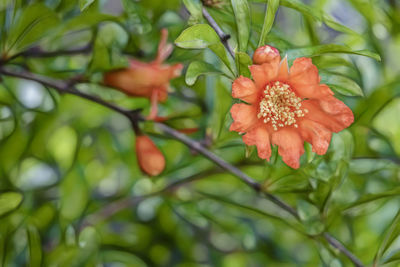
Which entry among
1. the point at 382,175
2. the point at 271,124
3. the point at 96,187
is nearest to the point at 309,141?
the point at 271,124

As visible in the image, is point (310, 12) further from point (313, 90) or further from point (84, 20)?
point (84, 20)

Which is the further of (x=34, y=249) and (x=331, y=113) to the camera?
(x=34, y=249)

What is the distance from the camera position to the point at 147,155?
1.62ft

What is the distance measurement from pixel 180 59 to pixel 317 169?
206mm

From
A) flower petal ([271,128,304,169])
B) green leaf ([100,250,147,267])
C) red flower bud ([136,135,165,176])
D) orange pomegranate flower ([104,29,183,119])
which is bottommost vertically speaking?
green leaf ([100,250,147,267])

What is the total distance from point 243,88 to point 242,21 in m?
0.06

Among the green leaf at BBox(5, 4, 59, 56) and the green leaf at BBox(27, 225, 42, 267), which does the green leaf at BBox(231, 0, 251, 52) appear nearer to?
the green leaf at BBox(5, 4, 59, 56)

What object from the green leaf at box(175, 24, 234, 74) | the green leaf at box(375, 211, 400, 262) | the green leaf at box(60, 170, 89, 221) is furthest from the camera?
the green leaf at box(60, 170, 89, 221)

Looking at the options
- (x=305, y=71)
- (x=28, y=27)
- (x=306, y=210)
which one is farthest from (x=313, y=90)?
(x=28, y=27)

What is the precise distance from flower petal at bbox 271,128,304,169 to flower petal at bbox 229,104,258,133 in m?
0.03

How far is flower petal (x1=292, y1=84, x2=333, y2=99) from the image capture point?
0.36 m

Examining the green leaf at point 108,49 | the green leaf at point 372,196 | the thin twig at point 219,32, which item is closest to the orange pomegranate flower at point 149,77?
the green leaf at point 108,49

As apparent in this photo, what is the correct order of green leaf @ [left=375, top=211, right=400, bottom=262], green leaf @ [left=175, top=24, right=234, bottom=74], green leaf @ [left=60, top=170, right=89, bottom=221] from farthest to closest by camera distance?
1. green leaf @ [left=60, top=170, right=89, bottom=221]
2. green leaf @ [left=375, top=211, right=400, bottom=262]
3. green leaf @ [left=175, top=24, right=234, bottom=74]

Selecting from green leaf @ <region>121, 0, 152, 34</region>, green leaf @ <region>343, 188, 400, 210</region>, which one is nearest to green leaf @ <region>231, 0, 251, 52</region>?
green leaf @ <region>121, 0, 152, 34</region>
